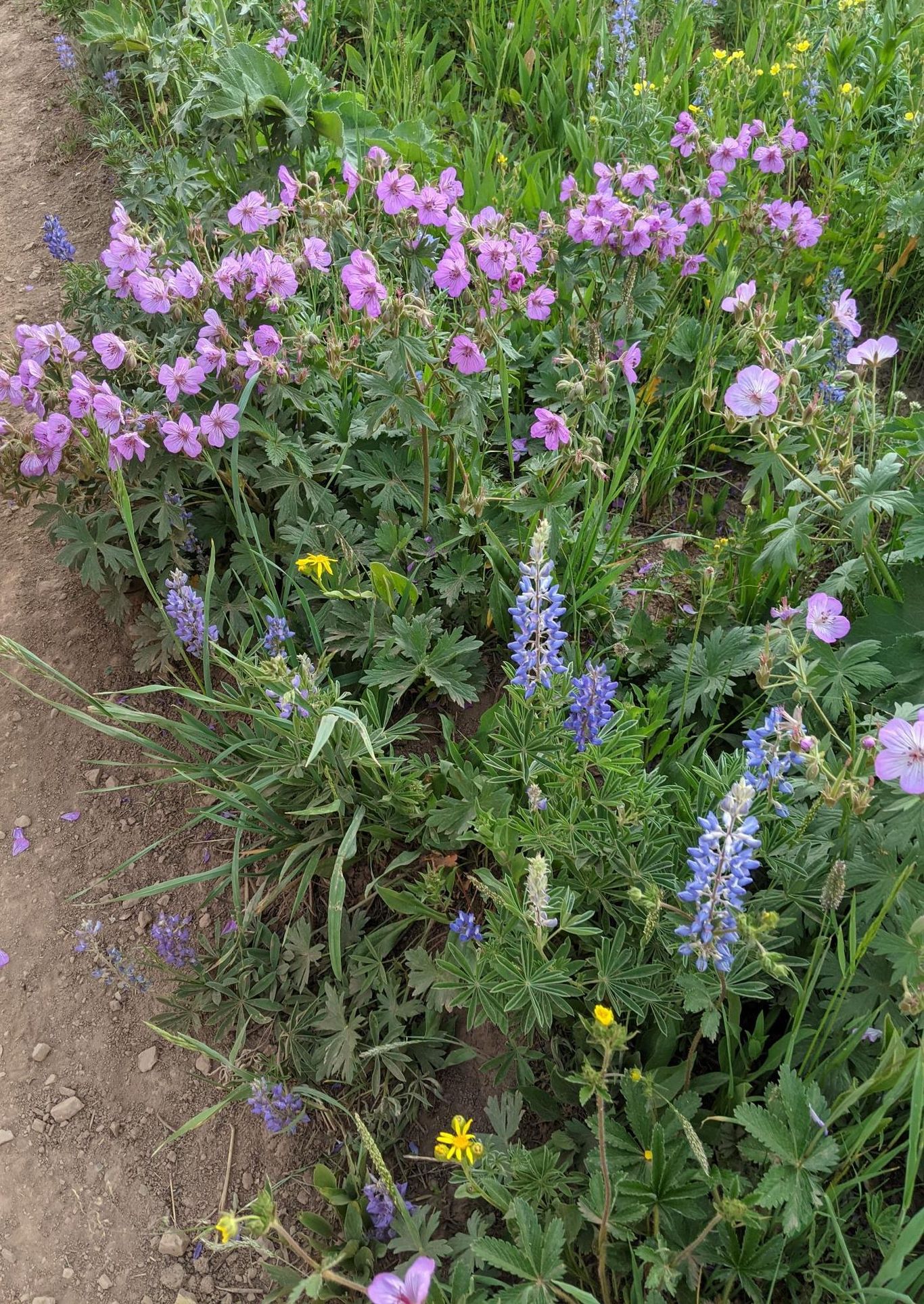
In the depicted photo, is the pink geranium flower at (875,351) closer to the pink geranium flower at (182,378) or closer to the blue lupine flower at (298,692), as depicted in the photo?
the blue lupine flower at (298,692)

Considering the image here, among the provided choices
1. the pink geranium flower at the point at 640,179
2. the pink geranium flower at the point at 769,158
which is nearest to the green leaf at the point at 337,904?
the pink geranium flower at the point at 640,179

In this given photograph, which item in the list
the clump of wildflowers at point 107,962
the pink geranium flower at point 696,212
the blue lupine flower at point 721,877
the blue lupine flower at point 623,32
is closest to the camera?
the blue lupine flower at point 721,877

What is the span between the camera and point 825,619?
5.29ft

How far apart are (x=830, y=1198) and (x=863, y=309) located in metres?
2.62

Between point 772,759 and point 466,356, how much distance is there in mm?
1102

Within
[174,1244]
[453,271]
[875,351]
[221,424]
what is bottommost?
[174,1244]

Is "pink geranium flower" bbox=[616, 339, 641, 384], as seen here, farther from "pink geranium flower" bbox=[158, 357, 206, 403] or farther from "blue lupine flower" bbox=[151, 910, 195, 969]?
"blue lupine flower" bbox=[151, 910, 195, 969]

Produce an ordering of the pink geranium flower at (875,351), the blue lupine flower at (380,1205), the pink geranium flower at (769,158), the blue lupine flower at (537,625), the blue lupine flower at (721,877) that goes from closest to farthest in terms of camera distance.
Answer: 1. the blue lupine flower at (721,877)
2. the blue lupine flower at (537,625)
3. the blue lupine flower at (380,1205)
4. the pink geranium flower at (875,351)
5. the pink geranium flower at (769,158)

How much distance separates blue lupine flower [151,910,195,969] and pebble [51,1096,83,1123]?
12.1 inches

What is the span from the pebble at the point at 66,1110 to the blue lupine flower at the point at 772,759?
145 cm

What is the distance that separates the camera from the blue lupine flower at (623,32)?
329 centimetres

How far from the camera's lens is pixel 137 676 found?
2.33 meters

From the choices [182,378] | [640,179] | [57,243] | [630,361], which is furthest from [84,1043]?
[640,179]

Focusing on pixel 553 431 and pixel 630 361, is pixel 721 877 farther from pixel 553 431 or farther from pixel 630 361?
pixel 630 361
